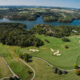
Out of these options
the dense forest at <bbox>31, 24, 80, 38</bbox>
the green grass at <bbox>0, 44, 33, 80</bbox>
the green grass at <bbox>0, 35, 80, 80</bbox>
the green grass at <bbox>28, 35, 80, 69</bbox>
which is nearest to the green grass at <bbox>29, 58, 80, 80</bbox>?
the green grass at <bbox>0, 35, 80, 80</bbox>

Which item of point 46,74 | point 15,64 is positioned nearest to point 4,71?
point 15,64

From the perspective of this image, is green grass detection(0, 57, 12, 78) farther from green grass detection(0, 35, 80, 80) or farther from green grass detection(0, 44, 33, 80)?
green grass detection(0, 35, 80, 80)

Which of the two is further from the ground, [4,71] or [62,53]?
[62,53]

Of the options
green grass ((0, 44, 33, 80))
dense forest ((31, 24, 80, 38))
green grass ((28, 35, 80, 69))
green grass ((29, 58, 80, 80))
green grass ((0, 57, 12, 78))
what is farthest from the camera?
dense forest ((31, 24, 80, 38))

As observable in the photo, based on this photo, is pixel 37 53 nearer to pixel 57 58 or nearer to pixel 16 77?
pixel 57 58

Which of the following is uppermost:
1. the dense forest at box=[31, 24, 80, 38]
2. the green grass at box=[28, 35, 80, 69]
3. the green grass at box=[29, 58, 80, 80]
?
the dense forest at box=[31, 24, 80, 38]

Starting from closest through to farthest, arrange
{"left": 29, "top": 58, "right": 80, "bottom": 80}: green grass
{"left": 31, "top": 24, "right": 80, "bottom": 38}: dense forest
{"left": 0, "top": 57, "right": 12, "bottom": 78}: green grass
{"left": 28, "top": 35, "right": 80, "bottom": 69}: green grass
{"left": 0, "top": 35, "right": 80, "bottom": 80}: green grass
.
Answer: {"left": 29, "top": 58, "right": 80, "bottom": 80}: green grass, {"left": 0, "top": 57, "right": 12, "bottom": 78}: green grass, {"left": 0, "top": 35, "right": 80, "bottom": 80}: green grass, {"left": 28, "top": 35, "right": 80, "bottom": 69}: green grass, {"left": 31, "top": 24, "right": 80, "bottom": 38}: dense forest

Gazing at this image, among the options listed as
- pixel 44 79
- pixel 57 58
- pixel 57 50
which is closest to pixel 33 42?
pixel 57 50

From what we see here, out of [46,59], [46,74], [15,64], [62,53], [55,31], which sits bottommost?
[46,74]

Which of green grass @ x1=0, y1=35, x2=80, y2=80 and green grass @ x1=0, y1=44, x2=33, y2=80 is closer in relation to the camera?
green grass @ x1=0, y1=44, x2=33, y2=80

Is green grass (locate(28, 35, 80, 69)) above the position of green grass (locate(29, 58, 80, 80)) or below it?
above

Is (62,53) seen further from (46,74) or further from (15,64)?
(15,64)
